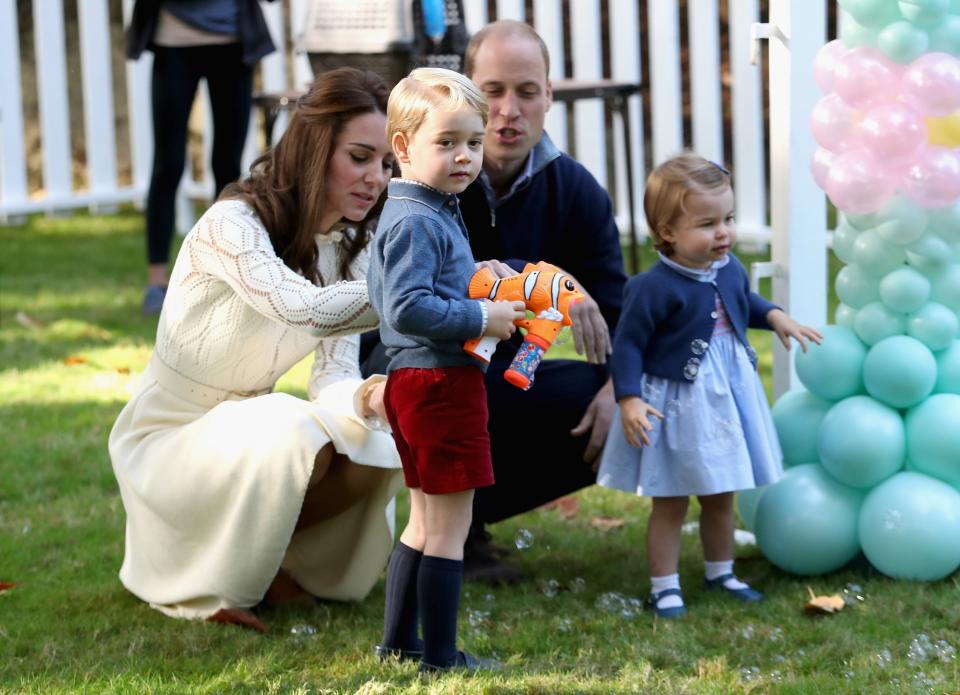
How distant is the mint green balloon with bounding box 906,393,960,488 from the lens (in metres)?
3.19

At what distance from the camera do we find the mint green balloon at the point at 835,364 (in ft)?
10.9

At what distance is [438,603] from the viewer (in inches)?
106

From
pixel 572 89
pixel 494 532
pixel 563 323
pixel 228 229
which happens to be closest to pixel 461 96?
pixel 563 323

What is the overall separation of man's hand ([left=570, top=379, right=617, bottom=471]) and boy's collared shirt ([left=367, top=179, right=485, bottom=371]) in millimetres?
764

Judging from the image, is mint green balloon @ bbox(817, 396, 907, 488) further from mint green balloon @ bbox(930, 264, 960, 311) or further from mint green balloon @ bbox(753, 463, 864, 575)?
mint green balloon @ bbox(930, 264, 960, 311)

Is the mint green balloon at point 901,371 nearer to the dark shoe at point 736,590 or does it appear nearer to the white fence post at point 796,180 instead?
the white fence post at point 796,180

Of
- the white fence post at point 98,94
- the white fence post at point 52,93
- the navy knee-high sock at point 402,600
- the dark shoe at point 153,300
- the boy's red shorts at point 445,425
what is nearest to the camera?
the boy's red shorts at point 445,425

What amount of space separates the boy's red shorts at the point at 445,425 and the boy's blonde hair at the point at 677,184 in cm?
69

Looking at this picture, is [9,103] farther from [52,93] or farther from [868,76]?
[868,76]

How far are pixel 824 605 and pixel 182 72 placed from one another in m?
3.92

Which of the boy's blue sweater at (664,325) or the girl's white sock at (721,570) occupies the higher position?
the boy's blue sweater at (664,325)

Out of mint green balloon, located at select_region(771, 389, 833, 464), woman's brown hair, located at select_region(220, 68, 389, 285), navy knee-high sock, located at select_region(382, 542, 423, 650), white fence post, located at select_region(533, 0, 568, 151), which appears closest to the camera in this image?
navy knee-high sock, located at select_region(382, 542, 423, 650)

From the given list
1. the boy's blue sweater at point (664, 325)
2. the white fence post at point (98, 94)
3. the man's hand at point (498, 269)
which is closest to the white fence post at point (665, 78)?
the white fence post at point (98, 94)

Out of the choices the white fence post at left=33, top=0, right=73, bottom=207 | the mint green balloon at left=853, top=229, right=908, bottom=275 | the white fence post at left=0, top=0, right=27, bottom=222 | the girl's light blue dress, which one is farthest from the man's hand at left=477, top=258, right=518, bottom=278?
the white fence post at left=33, top=0, right=73, bottom=207
